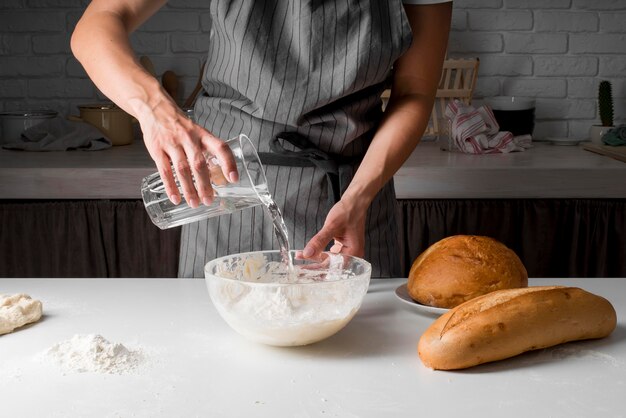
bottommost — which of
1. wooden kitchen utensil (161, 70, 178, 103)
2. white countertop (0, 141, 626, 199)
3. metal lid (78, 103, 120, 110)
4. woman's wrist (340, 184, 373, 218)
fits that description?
white countertop (0, 141, 626, 199)

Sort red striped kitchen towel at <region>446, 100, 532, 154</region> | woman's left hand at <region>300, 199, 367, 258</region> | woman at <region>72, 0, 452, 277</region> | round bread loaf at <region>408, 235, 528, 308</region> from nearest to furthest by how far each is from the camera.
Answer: round bread loaf at <region>408, 235, 528, 308</region> < woman's left hand at <region>300, 199, 367, 258</region> < woman at <region>72, 0, 452, 277</region> < red striped kitchen towel at <region>446, 100, 532, 154</region>

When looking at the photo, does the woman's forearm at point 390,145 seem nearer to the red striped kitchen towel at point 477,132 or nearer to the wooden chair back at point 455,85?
the red striped kitchen towel at point 477,132

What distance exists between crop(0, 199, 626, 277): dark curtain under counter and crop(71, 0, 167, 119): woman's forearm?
943 mm

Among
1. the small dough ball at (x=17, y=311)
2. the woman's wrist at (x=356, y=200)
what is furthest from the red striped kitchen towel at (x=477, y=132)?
the small dough ball at (x=17, y=311)

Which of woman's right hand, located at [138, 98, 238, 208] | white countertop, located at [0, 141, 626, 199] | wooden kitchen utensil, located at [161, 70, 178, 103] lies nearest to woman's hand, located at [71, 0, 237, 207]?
woman's right hand, located at [138, 98, 238, 208]

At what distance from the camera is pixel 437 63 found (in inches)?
54.2

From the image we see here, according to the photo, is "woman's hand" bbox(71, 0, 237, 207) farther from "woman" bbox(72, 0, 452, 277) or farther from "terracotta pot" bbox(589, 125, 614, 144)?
"terracotta pot" bbox(589, 125, 614, 144)

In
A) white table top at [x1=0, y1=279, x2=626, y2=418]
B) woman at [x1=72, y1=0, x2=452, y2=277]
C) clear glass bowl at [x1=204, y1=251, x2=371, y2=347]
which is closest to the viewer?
white table top at [x1=0, y1=279, x2=626, y2=418]

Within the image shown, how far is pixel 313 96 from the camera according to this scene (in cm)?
130

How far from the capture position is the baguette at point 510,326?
80 centimetres

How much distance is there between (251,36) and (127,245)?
1046 mm

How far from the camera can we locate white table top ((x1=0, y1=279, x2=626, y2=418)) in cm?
72

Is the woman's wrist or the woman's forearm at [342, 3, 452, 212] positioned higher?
the woman's forearm at [342, 3, 452, 212]

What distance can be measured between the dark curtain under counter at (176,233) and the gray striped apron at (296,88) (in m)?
0.79
